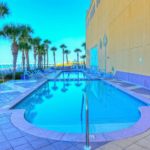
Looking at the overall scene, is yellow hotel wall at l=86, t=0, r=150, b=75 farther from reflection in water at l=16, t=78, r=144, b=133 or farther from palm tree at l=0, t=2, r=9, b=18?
palm tree at l=0, t=2, r=9, b=18

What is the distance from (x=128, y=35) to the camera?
1193 centimetres

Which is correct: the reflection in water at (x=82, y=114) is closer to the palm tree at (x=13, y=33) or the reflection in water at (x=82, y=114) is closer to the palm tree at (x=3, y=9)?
the palm tree at (x=3, y=9)

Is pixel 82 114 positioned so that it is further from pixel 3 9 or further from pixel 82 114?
pixel 3 9

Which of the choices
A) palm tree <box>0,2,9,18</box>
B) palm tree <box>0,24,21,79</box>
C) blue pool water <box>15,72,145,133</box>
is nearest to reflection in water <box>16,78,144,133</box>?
blue pool water <box>15,72,145,133</box>

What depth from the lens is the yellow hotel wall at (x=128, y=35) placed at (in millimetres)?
9461

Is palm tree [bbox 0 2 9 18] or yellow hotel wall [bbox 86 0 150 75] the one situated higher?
palm tree [bbox 0 2 9 18]


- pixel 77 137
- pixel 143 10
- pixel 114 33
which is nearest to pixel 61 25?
pixel 114 33

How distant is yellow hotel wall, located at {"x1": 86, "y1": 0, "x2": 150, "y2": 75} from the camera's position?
946 centimetres

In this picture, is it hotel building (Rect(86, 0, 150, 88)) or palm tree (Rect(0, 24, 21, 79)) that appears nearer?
hotel building (Rect(86, 0, 150, 88))

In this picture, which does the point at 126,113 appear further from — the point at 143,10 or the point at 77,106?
the point at 143,10

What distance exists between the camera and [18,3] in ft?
77.9

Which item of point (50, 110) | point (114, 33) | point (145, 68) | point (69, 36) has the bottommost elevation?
point (50, 110)

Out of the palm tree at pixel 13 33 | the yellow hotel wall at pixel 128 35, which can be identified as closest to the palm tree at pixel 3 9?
the palm tree at pixel 13 33

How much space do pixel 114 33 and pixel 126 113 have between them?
1058 centimetres
